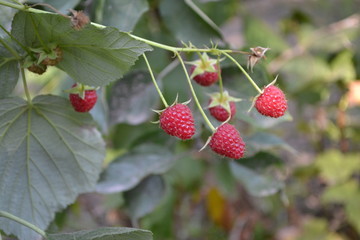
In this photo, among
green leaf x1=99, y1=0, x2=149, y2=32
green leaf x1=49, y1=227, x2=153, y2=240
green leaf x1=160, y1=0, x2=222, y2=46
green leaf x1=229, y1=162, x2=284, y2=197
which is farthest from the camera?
green leaf x1=229, y1=162, x2=284, y2=197

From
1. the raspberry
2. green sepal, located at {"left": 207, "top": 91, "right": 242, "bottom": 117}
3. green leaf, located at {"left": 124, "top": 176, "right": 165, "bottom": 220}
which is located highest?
the raspberry

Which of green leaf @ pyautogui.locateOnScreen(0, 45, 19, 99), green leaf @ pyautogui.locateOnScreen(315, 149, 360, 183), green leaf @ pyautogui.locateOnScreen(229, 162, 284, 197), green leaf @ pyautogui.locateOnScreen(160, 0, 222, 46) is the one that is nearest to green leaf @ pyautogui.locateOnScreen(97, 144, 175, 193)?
green leaf @ pyautogui.locateOnScreen(229, 162, 284, 197)

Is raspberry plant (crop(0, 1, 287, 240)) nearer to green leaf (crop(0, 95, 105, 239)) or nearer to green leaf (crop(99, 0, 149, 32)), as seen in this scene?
green leaf (crop(0, 95, 105, 239))

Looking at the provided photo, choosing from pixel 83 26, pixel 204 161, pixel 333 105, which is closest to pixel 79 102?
pixel 83 26

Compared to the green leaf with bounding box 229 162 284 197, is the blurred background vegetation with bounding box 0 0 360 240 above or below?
above

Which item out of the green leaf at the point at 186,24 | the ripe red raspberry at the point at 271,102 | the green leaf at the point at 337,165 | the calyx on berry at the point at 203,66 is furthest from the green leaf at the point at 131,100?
the green leaf at the point at 337,165

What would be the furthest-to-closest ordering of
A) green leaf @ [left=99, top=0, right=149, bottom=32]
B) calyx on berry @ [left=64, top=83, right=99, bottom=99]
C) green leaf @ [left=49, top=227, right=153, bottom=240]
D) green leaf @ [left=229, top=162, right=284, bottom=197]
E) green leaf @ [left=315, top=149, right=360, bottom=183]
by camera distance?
1. green leaf @ [left=315, top=149, right=360, bottom=183]
2. green leaf @ [left=229, top=162, right=284, bottom=197]
3. green leaf @ [left=99, top=0, right=149, bottom=32]
4. calyx on berry @ [left=64, top=83, right=99, bottom=99]
5. green leaf @ [left=49, top=227, right=153, bottom=240]

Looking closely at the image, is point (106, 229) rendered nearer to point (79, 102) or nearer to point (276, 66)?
point (79, 102)

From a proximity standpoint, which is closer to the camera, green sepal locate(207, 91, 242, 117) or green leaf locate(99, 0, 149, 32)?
green sepal locate(207, 91, 242, 117)
